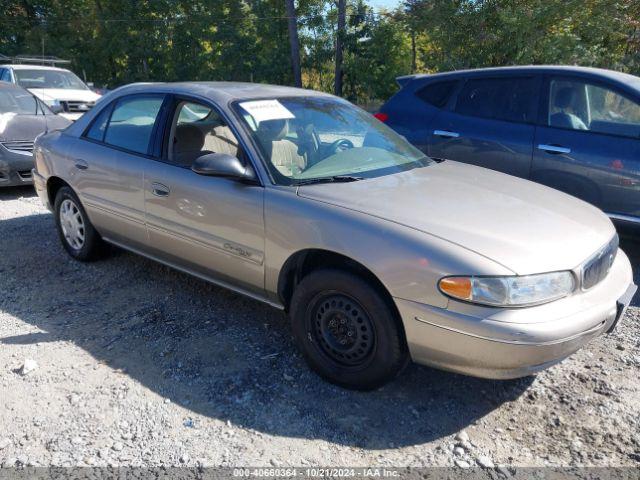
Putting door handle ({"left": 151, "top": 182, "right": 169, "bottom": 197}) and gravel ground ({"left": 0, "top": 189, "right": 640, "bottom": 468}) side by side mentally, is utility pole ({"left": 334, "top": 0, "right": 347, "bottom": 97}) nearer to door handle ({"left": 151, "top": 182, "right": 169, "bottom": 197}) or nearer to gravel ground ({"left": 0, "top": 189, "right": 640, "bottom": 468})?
door handle ({"left": 151, "top": 182, "right": 169, "bottom": 197})

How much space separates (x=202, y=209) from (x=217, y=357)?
0.92m

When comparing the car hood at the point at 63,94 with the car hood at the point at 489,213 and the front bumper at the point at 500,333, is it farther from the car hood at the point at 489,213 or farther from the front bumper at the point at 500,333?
the front bumper at the point at 500,333

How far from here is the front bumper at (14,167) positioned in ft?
23.7

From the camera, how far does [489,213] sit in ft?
9.74

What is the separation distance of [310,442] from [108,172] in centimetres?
261

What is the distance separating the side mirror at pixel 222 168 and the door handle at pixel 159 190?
0.54m

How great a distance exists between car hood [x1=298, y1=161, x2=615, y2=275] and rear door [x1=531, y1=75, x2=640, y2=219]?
1390mm

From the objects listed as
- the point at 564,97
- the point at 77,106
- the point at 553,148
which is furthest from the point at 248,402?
the point at 77,106

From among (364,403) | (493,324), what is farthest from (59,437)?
(493,324)

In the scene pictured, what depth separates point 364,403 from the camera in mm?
2979

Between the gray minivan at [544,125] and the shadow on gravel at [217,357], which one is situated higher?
the gray minivan at [544,125]

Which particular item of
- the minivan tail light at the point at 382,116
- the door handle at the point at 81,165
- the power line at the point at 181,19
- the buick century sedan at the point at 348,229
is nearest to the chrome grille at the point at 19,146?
the buick century sedan at the point at 348,229

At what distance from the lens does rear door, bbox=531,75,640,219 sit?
4633 millimetres

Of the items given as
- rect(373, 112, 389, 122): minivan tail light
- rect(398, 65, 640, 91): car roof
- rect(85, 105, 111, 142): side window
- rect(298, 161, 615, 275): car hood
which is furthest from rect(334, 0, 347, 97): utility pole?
rect(298, 161, 615, 275): car hood
